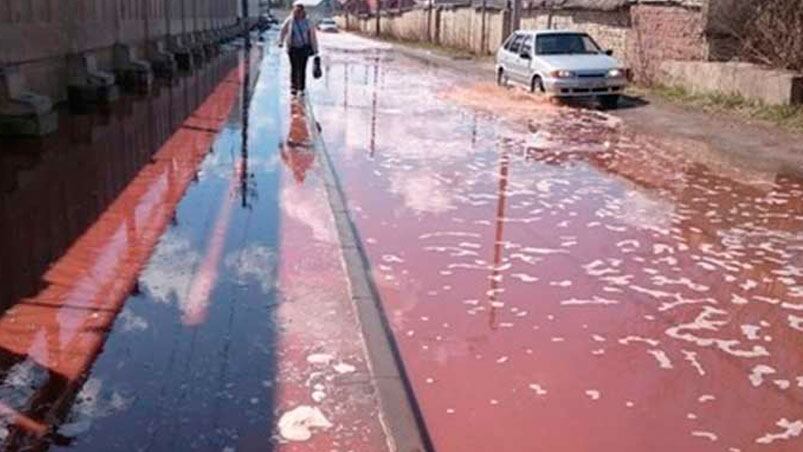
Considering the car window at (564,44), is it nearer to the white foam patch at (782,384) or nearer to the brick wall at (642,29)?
the brick wall at (642,29)

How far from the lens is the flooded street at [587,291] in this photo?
4.33 metres

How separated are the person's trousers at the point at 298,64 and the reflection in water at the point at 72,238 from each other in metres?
4.19

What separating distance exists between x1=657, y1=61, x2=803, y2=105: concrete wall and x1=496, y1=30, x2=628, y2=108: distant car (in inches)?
58.2

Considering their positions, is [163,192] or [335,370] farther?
[163,192]

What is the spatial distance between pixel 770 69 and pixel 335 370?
50.9 feet

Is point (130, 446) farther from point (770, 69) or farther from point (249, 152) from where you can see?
point (770, 69)

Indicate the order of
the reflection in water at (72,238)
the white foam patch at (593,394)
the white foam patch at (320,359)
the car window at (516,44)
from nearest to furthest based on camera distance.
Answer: the reflection in water at (72,238), the white foam patch at (593,394), the white foam patch at (320,359), the car window at (516,44)

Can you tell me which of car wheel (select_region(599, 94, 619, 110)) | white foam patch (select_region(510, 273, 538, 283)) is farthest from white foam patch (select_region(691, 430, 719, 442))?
car wheel (select_region(599, 94, 619, 110))

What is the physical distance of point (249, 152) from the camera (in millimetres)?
11578

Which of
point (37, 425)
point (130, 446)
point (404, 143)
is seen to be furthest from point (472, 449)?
point (404, 143)

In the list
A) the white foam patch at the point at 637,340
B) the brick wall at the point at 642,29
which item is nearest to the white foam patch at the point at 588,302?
the white foam patch at the point at 637,340

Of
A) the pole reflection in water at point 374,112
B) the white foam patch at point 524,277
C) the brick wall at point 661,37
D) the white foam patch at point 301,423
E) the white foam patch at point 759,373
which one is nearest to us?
the white foam patch at point 301,423

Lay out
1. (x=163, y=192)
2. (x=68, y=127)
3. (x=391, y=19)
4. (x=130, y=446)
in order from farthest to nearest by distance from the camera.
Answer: (x=391, y=19) → (x=68, y=127) → (x=163, y=192) → (x=130, y=446)

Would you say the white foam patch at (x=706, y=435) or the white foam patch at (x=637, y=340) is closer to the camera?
the white foam patch at (x=706, y=435)
